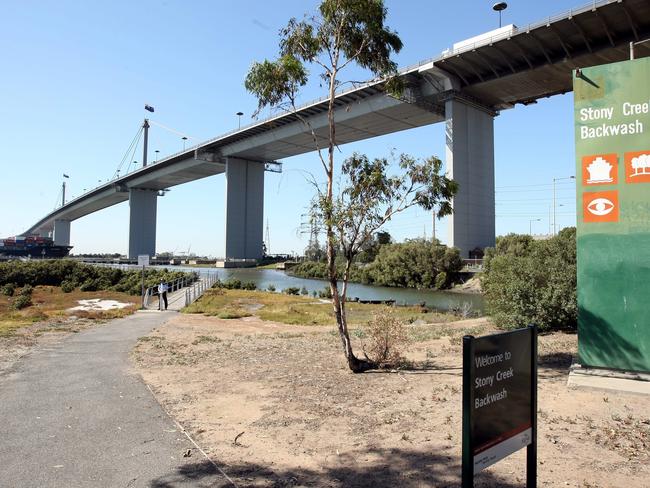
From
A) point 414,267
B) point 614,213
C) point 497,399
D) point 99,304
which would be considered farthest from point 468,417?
point 414,267

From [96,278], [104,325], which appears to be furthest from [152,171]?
[104,325]

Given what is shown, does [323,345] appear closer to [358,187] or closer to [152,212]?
[358,187]

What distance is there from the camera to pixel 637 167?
8344 millimetres

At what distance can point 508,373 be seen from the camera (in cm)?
371

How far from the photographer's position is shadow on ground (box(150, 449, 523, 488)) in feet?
15.8

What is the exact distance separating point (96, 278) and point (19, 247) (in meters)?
108

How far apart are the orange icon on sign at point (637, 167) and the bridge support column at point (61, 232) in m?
202

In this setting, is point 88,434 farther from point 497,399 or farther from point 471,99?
point 471,99

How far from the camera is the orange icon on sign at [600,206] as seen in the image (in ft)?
28.1

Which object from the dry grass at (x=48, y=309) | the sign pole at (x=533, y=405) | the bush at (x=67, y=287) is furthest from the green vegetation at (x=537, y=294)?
the bush at (x=67, y=287)

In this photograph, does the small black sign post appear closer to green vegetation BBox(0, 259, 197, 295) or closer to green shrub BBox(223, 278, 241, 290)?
green vegetation BBox(0, 259, 197, 295)

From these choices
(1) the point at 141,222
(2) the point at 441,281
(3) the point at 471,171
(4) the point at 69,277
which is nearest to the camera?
(4) the point at 69,277

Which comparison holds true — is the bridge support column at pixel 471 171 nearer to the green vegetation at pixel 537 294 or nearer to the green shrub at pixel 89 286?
the green shrub at pixel 89 286

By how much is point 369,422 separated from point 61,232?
20707 cm
